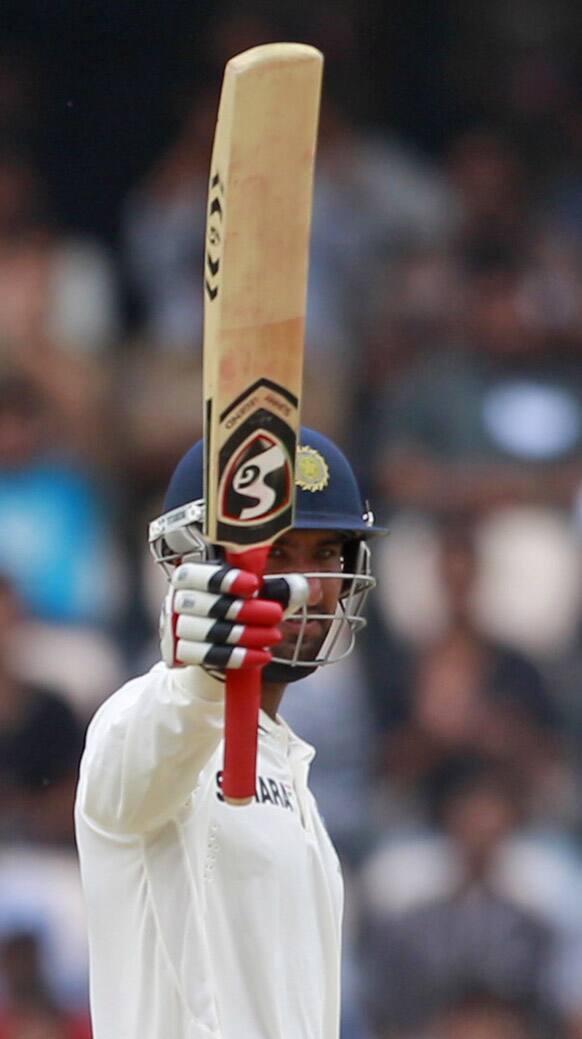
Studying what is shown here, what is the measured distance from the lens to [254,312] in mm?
2006

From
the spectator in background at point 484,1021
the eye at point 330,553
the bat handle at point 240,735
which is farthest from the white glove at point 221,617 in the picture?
the spectator in background at point 484,1021

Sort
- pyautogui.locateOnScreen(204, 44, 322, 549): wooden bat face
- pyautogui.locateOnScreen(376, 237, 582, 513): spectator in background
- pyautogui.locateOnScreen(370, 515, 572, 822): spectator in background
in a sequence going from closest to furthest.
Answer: pyautogui.locateOnScreen(204, 44, 322, 549): wooden bat face, pyautogui.locateOnScreen(370, 515, 572, 822): spectator in background, pyautogui.locateOnScreen(376, 237, 582, 513): spectator in background

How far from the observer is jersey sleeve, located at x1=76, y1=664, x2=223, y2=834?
1955 mm

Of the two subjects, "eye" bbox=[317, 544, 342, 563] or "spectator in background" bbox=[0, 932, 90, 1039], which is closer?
"eye" bbox=[317, 544, 342, 563]

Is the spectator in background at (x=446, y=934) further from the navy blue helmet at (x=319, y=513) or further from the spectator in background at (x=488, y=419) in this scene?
the navy blue helmet at (x=319, y=513)

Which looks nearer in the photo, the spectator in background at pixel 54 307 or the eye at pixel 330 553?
the eye at pixel 330 553

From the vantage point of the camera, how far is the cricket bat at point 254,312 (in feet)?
6.35

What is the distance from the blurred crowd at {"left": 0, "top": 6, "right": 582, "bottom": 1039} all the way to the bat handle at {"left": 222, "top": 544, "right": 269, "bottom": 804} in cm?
256

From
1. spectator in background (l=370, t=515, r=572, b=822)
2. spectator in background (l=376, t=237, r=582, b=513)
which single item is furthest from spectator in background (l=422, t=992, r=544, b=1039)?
spectator in background (l=376, t=237, r=582, b=513)

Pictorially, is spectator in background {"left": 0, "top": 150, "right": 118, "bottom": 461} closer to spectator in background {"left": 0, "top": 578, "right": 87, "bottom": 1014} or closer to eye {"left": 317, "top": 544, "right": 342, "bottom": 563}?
spectator in background {"left": 0, "top": 578, "right": 87, "bottom": 1014}

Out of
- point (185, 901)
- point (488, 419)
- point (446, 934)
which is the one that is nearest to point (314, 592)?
point (185, 901)

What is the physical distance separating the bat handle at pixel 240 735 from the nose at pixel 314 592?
46 centimetres

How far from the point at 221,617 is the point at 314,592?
→ 553mm

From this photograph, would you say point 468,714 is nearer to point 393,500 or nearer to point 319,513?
point 393,500
